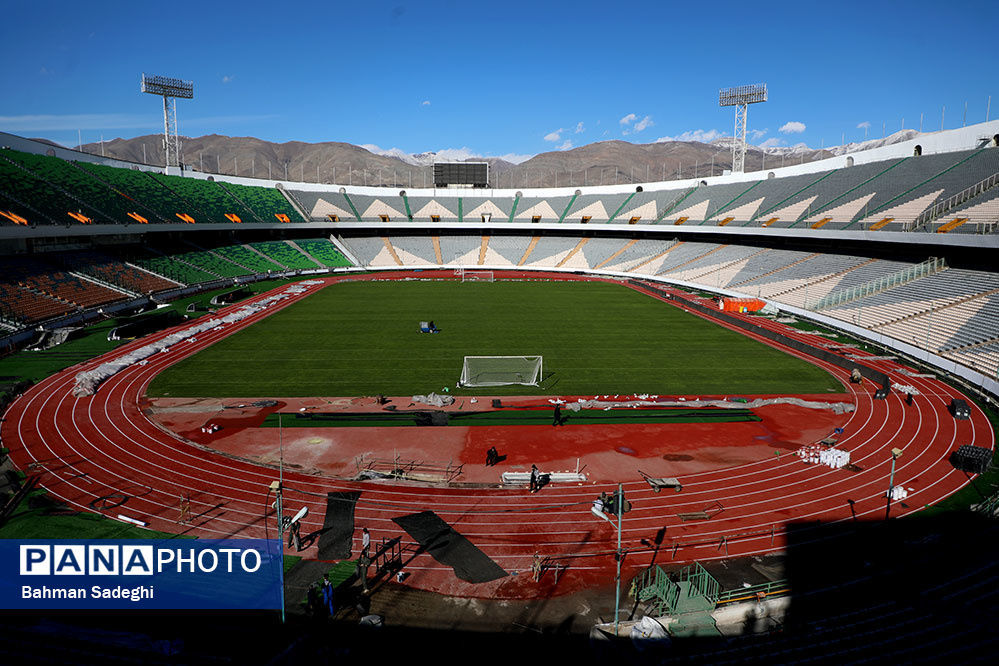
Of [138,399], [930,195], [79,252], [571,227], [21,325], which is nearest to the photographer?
[138,399]

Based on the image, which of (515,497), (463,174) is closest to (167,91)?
(463,174)

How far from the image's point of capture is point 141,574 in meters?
13.1

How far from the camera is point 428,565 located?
1327cm

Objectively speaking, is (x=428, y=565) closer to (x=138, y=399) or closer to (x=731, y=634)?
(x=731, y=634)

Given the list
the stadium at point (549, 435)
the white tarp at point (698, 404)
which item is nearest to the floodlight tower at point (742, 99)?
the stadium at point (549, 435)

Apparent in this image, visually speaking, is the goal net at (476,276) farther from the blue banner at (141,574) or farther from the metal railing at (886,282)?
the blue banner at (141,574)

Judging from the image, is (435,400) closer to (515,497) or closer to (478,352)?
(515,497)

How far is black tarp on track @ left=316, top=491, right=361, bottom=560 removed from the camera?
1368 cm

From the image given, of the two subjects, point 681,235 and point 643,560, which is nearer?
point 643,560

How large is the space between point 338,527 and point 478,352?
60.6ft

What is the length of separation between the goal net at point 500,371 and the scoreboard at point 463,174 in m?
65.9

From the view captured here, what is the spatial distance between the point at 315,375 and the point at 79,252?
3750cm

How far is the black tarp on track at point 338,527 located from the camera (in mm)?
13680

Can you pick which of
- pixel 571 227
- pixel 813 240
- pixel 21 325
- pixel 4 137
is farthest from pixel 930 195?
pixel 4 137
